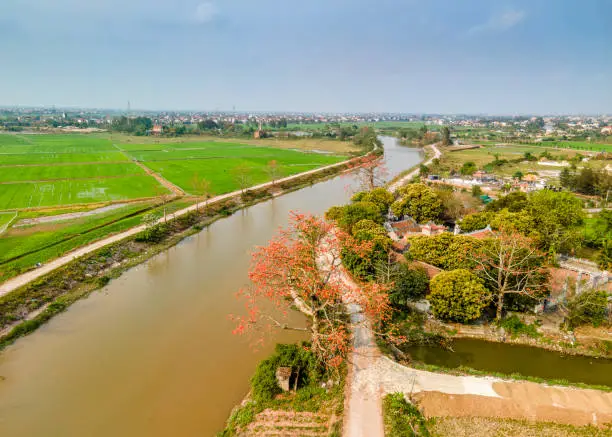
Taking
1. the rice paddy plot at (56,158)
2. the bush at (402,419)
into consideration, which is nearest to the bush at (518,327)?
the bush at (402,419)

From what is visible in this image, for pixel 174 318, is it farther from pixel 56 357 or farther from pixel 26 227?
pixel 26 227

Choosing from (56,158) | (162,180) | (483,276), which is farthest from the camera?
(56,158)

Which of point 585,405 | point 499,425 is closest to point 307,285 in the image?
point 499,425

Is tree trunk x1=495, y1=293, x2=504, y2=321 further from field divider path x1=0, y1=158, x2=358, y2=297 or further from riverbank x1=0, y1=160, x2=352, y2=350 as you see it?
field divider path x1=0, y1=158, x2=358, y2=297

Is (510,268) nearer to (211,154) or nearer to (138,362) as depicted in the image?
(138,362)

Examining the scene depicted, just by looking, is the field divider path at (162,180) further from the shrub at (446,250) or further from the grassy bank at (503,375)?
the grassy bank at (503,375)

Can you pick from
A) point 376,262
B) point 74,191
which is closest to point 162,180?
point 74,191

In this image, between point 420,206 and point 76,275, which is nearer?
point 76,275
